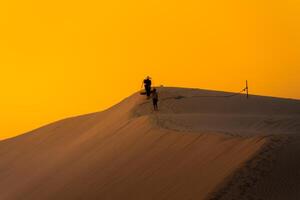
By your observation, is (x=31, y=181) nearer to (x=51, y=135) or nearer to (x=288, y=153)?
(x=51, y=135)

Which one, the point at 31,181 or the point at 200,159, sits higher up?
the point at 200,159

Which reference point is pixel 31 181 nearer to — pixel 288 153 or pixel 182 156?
pixel 182 156

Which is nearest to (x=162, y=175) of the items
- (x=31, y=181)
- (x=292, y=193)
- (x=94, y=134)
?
(x=292, y=193)

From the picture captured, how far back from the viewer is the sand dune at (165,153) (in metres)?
12.6

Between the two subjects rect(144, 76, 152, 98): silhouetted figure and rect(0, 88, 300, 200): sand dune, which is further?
rect(144, 76, 152, 98): silhouetted figure

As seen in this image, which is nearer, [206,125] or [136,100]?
[206,125]

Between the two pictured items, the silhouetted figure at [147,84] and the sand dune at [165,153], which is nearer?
the sand dune at [165,153]

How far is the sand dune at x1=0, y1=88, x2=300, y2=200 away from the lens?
12562 millimetres

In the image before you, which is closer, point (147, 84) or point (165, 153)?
point (165, 153)

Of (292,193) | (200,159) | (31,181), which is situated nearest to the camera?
(292,193)

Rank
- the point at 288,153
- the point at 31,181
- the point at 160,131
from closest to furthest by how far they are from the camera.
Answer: the point at 288,153
the point at 160,131
the point at 31,181

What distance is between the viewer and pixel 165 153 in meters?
17.0

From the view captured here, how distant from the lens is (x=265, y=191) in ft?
38.3

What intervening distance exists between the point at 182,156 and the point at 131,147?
421cm
